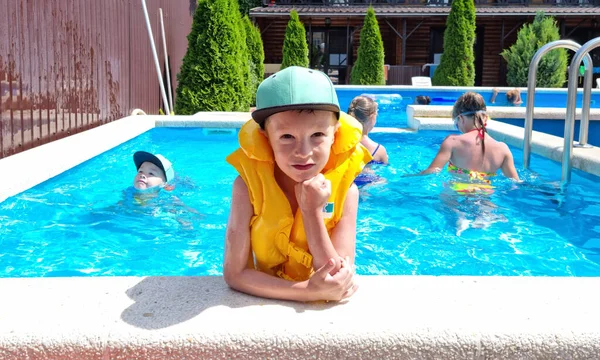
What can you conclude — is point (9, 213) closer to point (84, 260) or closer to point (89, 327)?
point (84, 260)

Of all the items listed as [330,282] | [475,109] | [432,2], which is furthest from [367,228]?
[432,2]

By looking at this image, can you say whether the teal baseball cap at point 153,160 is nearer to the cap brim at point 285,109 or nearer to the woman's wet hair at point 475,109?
the woman's wet hair at point 475,109

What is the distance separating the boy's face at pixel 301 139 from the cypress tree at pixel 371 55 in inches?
715

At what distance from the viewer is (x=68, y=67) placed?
8141 mm

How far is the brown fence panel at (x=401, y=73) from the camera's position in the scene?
21281 mm

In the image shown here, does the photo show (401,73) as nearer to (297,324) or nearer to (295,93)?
(295,93)

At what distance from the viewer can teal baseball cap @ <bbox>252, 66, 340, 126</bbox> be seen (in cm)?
174

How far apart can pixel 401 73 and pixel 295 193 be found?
2009 centimetres

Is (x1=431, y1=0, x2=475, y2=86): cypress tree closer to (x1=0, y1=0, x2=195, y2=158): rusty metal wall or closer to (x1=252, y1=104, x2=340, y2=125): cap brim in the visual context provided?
(x1=0, y1=0, x2=195, y2=158): rusty metal wall

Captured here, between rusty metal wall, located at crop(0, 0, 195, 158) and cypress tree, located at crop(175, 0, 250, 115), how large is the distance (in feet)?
3.30

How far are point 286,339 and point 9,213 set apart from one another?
354 centimetres

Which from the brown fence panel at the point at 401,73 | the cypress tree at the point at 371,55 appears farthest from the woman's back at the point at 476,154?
the brown fence panel at the point at 401,73

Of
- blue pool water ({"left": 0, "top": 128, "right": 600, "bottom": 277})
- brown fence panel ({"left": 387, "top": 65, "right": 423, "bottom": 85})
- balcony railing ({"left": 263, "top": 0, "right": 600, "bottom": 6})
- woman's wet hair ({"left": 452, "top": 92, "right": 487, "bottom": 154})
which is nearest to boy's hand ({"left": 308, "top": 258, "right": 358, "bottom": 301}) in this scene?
blue pool water ({"left": 0, "top": 128, "right": 600, "bottom": 277})

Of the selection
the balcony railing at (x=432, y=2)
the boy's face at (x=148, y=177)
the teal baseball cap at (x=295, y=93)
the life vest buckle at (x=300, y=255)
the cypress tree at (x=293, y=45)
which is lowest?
the boy's face at (x=148, y=177)
